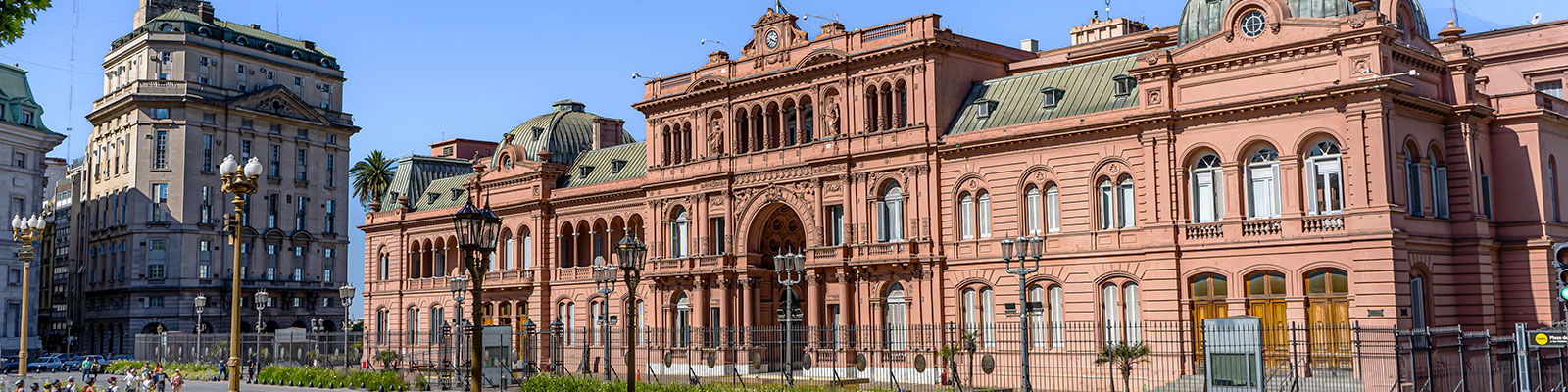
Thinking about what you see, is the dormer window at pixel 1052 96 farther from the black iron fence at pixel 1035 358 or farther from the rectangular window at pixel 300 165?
the rectangular window at pixel 300 165

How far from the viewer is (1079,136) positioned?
4491 centimetres

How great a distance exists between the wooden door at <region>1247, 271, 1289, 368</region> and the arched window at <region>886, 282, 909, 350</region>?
42.9 feet

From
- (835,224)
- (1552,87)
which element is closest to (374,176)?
(835,224)

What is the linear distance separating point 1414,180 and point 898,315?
18.2 meters

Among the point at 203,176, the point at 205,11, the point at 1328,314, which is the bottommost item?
the point at 1328,314

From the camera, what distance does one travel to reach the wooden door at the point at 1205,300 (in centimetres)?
4084

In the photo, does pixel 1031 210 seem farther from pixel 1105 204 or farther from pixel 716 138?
pixel 716 138

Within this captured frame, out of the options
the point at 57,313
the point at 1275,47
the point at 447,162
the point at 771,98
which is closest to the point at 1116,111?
the point at 1275,47

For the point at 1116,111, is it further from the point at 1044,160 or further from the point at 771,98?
the point at 771,98

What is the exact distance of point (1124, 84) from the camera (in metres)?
45.2

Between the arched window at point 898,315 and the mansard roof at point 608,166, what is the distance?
16546mm

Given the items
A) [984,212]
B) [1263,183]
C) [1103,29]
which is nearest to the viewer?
[1263,183]

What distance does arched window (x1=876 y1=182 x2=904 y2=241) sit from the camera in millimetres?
50875

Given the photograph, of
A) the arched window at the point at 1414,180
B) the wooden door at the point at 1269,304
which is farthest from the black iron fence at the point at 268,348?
the arched window at the point at 1414,180
